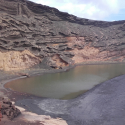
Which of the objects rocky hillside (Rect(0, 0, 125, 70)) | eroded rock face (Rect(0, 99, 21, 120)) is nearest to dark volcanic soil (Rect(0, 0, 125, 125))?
rocky hillside (Rect(0, 0, 125, 70))

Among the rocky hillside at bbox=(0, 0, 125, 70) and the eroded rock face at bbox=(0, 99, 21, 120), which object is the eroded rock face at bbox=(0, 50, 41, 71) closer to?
the rocky hillside at bbox=(0, 0, 125, 70)

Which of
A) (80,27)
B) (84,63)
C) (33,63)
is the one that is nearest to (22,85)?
(33,63)

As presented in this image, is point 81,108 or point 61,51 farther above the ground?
point 61,51

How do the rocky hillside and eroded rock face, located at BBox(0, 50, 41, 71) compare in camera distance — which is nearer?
eroded rock face, located at BBox(0, 50, 41, 71)

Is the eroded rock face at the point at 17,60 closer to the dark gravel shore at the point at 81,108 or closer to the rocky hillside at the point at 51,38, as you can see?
the rocky hillside at the point at 51,38

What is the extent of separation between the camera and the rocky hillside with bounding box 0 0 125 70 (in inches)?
1025

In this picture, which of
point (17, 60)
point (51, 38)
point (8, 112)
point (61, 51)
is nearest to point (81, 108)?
point (8, 112)

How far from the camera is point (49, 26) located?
1377 inches

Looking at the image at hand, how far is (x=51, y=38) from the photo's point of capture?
34.5m

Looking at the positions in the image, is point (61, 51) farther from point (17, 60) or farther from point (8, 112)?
point (8, 112)

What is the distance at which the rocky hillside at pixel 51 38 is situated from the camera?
26.0 m

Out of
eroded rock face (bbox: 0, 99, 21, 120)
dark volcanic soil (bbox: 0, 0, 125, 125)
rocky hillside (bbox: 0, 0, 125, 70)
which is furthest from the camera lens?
rocky hillside (bbox: 0, 0, 125, 70)

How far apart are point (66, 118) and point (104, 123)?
2577 millimetres

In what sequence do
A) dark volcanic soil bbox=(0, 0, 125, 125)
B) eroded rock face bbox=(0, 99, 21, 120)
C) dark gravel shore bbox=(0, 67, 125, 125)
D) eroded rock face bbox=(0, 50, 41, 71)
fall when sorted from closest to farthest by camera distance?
eroded rock face bbox=(0, 99, 21, 120)
dark gravel shore bbox=(0, 67, 125, 125)
dark volcanic soil bbox=(0, 0, 125, 125)
eroded rock face bbox=(0, 50, 41, 71)
